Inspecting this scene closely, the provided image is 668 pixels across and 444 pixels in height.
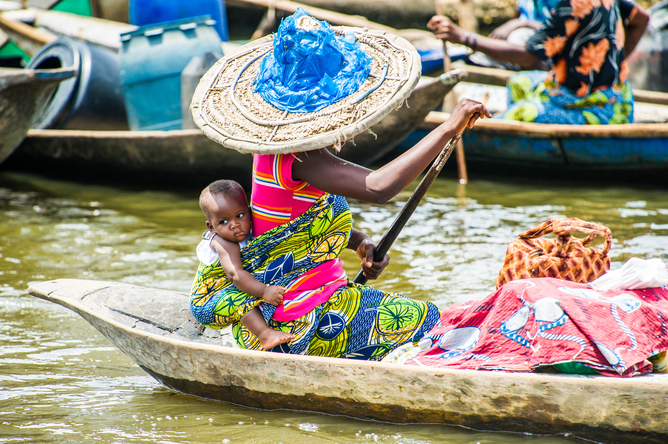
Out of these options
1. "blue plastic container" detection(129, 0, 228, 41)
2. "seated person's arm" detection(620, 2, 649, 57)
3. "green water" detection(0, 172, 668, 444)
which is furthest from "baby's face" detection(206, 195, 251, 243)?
"blue plastic container" detection(129, 0, 228, 41)

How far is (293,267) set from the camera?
2.39 metres

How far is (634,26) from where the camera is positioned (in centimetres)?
575

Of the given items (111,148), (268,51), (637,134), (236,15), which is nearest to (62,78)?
(111,148)

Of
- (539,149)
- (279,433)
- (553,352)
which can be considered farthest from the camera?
(539,149)

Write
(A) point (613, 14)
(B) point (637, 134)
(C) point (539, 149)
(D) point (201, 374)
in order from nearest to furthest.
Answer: (D) point (201, 374)
(A) point (613, 14)
(B) point (637, 134)
(C) point (539, 149)

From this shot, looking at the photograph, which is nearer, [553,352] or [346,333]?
[553,352]

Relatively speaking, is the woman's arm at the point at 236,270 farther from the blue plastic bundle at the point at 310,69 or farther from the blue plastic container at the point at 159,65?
the blue plastic container at the point at 159,65

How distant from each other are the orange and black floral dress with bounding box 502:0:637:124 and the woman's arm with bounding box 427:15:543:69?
0.37 ft

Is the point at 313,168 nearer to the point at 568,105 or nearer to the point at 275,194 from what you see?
the point at 275,194

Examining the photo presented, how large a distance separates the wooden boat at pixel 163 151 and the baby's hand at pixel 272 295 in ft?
9.95

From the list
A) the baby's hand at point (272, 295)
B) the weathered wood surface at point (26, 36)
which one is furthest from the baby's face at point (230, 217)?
the weathered wood surface at point (26, 36)

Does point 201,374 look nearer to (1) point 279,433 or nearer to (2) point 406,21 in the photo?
(1) point 279,433

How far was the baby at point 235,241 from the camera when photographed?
232 centimetres

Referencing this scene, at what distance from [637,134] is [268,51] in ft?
12.9
